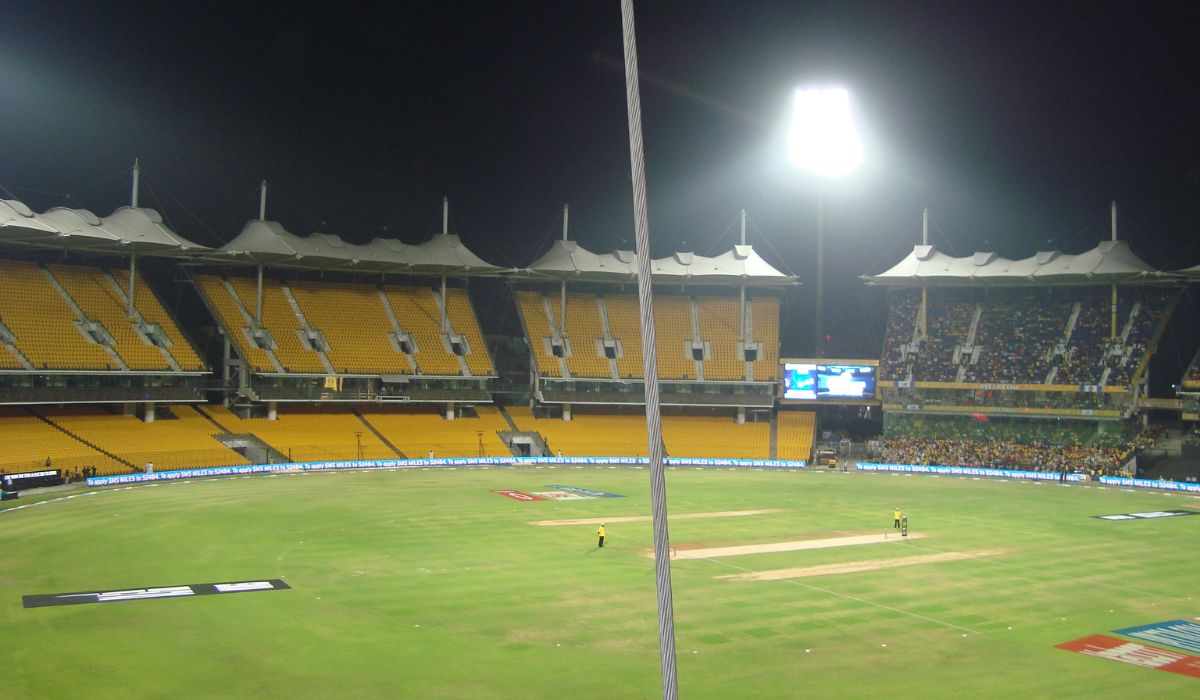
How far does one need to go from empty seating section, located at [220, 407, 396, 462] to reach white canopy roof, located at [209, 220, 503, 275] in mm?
11946

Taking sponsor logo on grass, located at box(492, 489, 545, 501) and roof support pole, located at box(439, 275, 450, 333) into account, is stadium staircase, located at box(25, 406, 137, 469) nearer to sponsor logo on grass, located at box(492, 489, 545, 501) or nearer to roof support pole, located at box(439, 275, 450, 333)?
sponsor logo on grass, located at box(492, 489, 545, 501)

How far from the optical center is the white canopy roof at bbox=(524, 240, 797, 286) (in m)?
84.0

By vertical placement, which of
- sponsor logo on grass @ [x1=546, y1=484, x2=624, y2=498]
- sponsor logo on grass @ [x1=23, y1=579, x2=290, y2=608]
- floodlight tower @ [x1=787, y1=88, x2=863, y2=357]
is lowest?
sponsor logo on grass @ [x1=546, y1=484, x2=624, y2=498]

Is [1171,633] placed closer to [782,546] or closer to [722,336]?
[782,546]

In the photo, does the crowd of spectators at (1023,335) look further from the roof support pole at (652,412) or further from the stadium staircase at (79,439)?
the roof support pole at (652,412)

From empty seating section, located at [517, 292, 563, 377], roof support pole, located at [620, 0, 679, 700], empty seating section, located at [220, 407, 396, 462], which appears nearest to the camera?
roof support pole, located at [620, 0, 679, 700]

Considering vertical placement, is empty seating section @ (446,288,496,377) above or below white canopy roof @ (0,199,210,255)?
below

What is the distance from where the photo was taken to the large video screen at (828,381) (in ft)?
269

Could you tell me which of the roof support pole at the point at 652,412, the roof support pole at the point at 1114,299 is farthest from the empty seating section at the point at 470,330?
the roof support pole at the point at 652,412

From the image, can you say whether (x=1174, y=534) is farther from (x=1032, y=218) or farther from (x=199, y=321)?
(x=199, y=321)

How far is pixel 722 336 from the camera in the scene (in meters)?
87.4

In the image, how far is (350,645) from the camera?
2300cm

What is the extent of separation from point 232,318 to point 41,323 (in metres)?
14.0

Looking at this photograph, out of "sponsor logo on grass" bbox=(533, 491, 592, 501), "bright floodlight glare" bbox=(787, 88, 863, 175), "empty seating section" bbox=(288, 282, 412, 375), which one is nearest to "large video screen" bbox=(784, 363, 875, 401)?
"bright floodlight glare" bbox=(787, 88, 863, 175)
